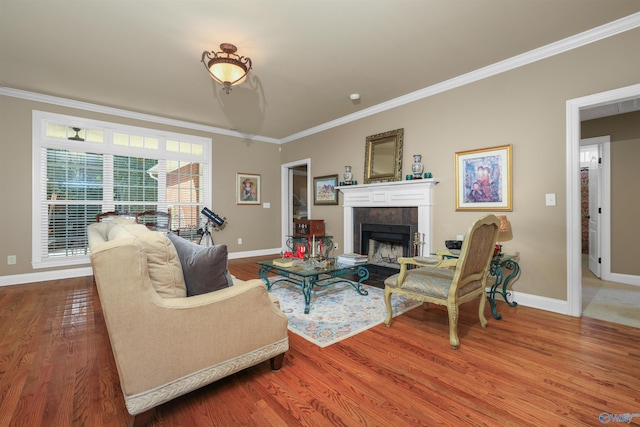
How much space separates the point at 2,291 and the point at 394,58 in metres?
5.60

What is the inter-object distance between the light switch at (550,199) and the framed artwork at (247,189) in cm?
505

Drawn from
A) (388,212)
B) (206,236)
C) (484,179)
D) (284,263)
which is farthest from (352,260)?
(206,236)

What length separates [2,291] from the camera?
143 inches

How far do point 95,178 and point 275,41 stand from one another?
12.4ft

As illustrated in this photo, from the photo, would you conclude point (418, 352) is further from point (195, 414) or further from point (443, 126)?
point (443, 126)

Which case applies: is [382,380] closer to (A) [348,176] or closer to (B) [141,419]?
(B) [141,419]

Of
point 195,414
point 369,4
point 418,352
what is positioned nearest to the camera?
point 195,414

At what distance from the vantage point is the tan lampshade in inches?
116

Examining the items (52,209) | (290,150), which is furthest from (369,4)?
(52,209)

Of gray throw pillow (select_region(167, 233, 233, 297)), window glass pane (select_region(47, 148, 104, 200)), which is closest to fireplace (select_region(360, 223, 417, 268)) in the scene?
gray throw pillow (select_region(167, 233, 233, 297))

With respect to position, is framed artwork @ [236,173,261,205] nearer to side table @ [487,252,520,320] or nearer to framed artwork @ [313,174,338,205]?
framed artwork @ [313,174,338,205]

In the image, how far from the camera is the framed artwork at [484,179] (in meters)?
3.19

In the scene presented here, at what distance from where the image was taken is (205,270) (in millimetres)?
1569

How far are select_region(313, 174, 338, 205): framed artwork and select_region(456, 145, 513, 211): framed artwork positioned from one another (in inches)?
88.7
